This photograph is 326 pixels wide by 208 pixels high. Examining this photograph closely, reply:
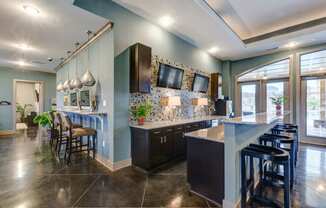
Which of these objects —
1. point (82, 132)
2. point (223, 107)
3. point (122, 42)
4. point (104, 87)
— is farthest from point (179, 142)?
point (223, 107)

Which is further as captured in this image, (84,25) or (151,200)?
(84,25)

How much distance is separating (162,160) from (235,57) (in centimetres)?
550

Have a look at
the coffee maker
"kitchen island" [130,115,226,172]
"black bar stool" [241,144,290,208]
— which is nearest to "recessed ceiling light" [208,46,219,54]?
the coffee maker

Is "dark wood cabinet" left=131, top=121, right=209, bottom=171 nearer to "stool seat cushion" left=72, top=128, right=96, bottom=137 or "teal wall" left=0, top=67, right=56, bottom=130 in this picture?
"stool seat cushion" left=72, top=128, right=96, bottom=137

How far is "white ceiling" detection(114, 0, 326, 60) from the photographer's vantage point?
11.5 feet

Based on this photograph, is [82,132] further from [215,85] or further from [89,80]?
[215,85]

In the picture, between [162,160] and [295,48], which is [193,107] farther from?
[295,48]

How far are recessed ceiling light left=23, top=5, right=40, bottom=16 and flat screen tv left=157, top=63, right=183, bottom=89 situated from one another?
8.96 ft

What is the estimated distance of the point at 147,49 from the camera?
144 inches

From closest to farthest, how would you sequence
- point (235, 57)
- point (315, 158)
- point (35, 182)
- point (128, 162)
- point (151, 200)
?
point (151, 200)
point (35, 182)
point (128, 162)
point (315, 158)
point (235, 57)

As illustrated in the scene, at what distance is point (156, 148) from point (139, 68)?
1703 mm

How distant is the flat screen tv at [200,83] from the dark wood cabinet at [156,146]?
7.13 ft

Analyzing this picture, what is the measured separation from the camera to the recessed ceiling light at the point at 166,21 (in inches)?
152

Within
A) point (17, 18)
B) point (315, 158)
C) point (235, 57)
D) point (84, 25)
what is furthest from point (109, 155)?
point (235, 57)
